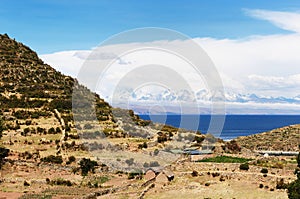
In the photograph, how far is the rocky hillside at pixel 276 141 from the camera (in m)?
65.0

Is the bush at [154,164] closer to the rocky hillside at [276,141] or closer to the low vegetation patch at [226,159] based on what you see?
the low vegetation patch at [226,159]

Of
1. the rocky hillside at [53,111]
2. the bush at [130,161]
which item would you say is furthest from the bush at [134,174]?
the rocky hillside at [53,111]

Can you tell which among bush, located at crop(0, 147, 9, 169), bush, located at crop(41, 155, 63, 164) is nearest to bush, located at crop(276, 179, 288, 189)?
bush, located at crop(41, 155, 63, 164)

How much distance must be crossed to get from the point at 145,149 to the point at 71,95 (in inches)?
1151

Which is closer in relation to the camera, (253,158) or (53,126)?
(253,158)

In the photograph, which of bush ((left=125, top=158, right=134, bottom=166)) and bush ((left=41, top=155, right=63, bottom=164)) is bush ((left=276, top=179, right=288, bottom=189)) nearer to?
bush ((left=125, top=158, right=134, bottom=166))

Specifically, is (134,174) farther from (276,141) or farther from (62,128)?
(276,141)

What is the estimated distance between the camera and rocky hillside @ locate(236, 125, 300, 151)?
65000mm

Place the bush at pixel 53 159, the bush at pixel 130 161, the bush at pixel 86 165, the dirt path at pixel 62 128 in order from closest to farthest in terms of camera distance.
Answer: the bush at pixel 86 165 → the bush at pixel 130 161 → the bush at pixel 53 159 → the dirt path at pixel 62 128

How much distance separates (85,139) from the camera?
5553 cm

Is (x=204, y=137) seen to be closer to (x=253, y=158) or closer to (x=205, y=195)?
(x=253, y=158)

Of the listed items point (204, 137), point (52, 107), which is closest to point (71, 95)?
point (52, 107)

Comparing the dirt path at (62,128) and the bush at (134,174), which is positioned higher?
the dirt path at (62,128)

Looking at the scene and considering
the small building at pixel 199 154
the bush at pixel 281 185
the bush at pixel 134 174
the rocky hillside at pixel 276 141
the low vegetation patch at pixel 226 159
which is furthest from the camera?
the rocky hillside at pixel 276 141
